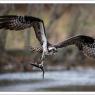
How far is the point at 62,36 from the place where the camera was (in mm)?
4207

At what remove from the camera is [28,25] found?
3965 millimetres

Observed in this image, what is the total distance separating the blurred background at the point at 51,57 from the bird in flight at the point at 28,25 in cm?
9

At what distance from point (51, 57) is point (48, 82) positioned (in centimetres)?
20

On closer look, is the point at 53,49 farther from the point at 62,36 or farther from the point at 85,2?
the point at 85,2

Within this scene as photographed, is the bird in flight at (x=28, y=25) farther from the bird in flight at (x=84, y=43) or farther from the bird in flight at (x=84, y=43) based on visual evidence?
the bird in flight at (x=84, y=43)

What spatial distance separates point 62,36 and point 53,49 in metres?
0.17

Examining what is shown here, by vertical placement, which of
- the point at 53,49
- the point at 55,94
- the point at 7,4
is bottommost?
the point at 55,94

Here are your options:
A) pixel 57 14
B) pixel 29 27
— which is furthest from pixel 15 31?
pixel 57 14

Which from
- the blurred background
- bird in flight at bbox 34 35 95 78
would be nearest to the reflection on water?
the blurred background

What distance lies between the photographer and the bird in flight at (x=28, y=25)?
3898mm

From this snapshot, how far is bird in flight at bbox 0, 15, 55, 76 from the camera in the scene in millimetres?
3898

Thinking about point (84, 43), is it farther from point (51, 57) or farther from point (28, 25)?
point (28, 25)

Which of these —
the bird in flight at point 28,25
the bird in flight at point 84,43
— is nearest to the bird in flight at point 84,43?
the bird in flight at point 84,43

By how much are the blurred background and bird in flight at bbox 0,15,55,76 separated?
0.09m
